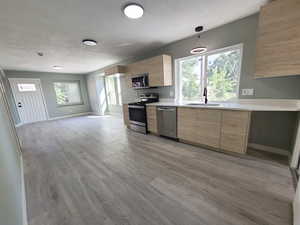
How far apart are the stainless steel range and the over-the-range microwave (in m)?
0.45

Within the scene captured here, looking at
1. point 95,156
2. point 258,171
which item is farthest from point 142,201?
point 258,171

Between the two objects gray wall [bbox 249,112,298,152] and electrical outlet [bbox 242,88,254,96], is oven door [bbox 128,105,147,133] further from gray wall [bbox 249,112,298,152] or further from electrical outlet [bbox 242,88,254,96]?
gray wall [bbox 249,112,298,152]

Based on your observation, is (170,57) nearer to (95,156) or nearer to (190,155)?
(190,155)

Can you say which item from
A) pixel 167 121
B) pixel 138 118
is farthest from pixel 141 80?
pixel 167 121

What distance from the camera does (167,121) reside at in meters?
3.11

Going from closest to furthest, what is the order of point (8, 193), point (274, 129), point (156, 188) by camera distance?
point (8, 193) → point (156, 188) → point (274, 129)

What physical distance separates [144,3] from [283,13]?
1.94 meters

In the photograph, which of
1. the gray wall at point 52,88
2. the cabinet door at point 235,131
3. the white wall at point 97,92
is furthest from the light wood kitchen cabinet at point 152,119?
the gray wall at point 52,88

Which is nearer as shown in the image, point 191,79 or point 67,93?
point 191,79

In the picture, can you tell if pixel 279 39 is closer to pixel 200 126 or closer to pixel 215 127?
pixel 215 127

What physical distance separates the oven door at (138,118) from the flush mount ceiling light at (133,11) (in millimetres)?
2137

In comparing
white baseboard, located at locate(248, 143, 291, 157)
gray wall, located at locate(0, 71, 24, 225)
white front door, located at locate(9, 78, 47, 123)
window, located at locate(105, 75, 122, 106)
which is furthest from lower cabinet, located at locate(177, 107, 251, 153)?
white front door, located at locate(9, 78, 47, 123)

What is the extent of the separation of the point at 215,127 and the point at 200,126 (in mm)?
288

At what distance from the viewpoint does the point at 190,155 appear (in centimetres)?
237
